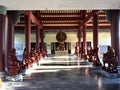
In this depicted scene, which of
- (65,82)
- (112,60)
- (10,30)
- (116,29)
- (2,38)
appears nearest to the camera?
(65,82)

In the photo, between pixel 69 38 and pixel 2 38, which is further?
pixel 69 38

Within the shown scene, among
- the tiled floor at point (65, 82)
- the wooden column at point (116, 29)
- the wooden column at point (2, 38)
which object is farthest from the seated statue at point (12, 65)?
the wooden column at point (116, 29)

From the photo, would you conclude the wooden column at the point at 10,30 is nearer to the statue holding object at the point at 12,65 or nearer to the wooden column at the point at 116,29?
the statue holding object at the point at 12,65

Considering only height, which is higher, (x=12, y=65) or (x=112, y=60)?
(x=112, y=60)

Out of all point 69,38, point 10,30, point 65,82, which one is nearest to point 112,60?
point 65,82

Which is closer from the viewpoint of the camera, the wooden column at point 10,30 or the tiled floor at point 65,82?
the tiled floor at point 65,82

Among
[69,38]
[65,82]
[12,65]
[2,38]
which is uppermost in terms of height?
[69,38]

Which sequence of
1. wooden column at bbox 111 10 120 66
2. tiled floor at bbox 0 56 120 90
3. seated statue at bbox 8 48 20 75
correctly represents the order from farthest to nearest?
wooden column at bbox 111 10 120 66, seated statue at bbox 8 48 20 75, tiled floor at bbox 0 56 120 90

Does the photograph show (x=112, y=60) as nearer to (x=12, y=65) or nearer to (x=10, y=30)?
(x=12, y=65)

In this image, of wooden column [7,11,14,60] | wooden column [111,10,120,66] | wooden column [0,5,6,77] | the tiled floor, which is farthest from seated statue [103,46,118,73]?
wooden column [7,11,14,60]

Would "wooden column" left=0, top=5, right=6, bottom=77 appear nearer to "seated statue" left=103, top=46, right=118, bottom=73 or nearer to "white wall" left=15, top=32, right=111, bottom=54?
"seated statue" left=103, top=46, right=118, bottom=73

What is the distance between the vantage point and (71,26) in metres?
29.7

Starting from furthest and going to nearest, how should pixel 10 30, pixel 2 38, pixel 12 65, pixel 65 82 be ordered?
1. pixel 10 30
2. pixel 12 65
3. pixel 2 38
4. pixel 65 82

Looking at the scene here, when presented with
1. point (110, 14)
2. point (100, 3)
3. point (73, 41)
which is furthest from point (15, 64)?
point (73, 41)
